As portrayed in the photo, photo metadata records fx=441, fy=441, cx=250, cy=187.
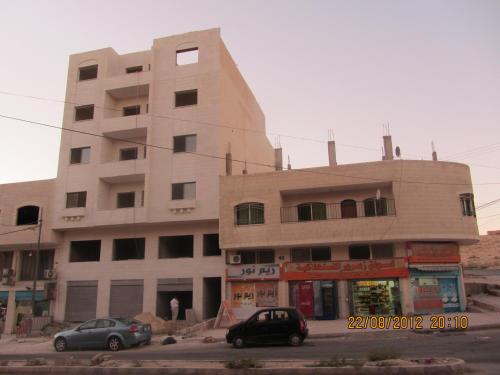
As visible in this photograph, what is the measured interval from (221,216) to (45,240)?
13.4 metres

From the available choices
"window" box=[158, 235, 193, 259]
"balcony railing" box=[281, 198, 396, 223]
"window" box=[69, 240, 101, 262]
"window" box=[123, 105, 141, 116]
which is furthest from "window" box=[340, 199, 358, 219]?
"window" box=[69, 240, 101, 262]

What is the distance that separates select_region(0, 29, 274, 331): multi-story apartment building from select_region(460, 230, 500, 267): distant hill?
161ft

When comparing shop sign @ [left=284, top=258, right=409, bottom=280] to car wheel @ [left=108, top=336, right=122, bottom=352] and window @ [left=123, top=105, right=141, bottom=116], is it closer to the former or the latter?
car wheel @ [left=108, top=336, right=122, bottom=352]

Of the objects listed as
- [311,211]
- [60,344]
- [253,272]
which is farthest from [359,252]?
[60,344]

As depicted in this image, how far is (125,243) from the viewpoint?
3291 cm

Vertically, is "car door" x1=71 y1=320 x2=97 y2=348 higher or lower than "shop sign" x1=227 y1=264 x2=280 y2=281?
lower

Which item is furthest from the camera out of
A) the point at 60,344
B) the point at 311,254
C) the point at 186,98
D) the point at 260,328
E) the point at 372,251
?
the point at 186,98

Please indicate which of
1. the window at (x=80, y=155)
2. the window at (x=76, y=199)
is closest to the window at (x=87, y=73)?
the window at (x=80, y=155)

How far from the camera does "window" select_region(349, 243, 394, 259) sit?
26562mm

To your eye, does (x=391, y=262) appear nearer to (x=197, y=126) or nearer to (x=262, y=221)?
(x=262, y=221)

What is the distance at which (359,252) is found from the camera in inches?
1067

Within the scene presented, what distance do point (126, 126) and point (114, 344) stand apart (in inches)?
680

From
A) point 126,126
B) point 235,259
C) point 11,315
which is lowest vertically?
point 11,315

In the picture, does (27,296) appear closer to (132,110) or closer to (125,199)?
(125,199)
